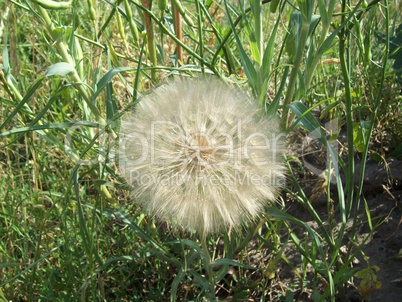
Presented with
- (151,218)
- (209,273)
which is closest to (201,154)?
(151,218)

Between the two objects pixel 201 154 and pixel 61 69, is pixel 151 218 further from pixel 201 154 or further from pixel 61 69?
pixel 61 69

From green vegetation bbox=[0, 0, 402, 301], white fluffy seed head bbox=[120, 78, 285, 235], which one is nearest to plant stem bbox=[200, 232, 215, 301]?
green vegetation bbox=[0, 0, 402, 301]

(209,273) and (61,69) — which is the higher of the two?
(61,69)

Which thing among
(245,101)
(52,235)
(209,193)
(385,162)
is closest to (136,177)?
(209,193)

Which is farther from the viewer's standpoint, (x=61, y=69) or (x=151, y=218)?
(x=151, y=218)

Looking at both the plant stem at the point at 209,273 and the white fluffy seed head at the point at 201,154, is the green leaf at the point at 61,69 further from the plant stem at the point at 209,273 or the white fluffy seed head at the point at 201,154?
the plant stem at the point at 209,273

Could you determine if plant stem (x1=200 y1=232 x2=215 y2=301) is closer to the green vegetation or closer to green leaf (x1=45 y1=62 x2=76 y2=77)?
the green vegetation

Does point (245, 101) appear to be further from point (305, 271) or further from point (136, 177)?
point (305, 271)

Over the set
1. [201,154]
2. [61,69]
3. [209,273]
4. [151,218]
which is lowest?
[209,273]
